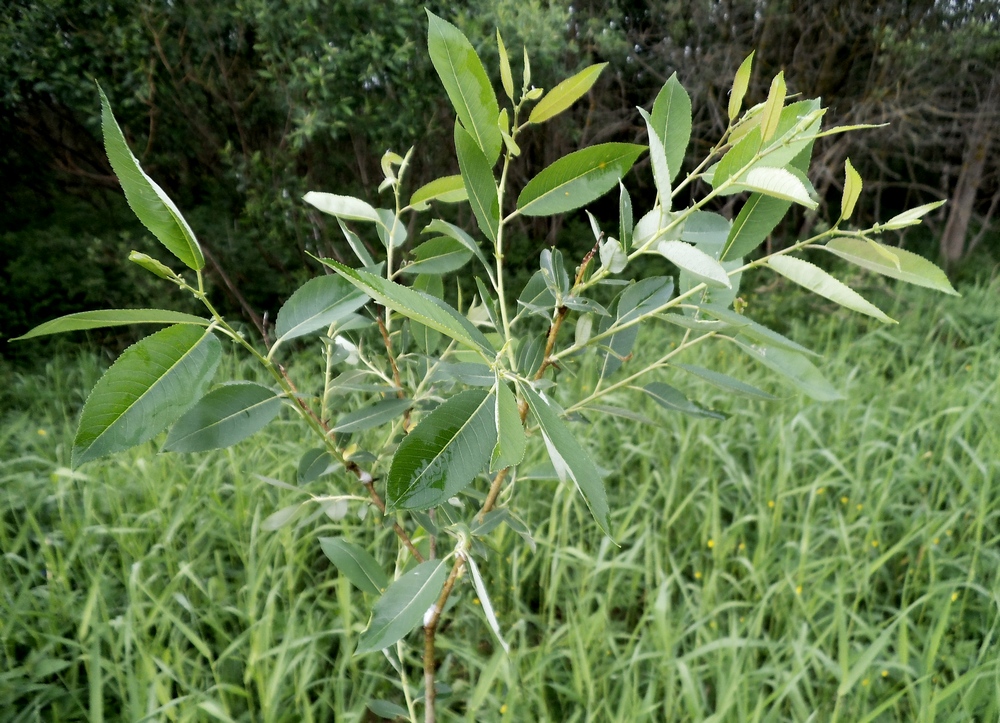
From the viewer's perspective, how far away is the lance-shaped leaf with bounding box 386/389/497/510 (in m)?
0.36

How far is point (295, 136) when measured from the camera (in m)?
2.71

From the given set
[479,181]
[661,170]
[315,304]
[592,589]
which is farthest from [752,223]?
[592,589]

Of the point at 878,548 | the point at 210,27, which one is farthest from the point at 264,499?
the point at 210,27

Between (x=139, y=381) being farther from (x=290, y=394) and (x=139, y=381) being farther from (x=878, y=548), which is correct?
(x=878, y=548)

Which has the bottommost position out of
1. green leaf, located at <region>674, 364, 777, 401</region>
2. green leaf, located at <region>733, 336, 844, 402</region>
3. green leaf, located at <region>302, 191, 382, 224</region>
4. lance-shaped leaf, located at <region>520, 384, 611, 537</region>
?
green leaf, located at <region>674, 364, 777, 401</region>

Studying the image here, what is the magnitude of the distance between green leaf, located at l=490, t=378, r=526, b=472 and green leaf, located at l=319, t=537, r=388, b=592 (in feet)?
1.19

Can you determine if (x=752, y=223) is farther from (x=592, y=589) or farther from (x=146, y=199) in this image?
(x=592, y=589)

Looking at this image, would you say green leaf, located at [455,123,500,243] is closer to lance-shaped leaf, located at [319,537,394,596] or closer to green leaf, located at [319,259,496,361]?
green leaf, located at [319,259,496,361]

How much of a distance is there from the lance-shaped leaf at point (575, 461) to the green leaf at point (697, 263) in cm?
12

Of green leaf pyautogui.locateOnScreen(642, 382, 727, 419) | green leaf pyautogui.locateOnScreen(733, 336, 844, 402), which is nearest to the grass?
green leaf pyautogui.locateOnScreen(642, 382, 727, 419)

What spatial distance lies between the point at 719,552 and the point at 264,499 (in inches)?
46.8

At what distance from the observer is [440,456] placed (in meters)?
0.37

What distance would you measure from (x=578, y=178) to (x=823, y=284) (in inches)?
7.9

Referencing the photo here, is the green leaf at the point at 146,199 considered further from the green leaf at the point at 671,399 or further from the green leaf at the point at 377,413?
the green leaf at the point at 671,399
